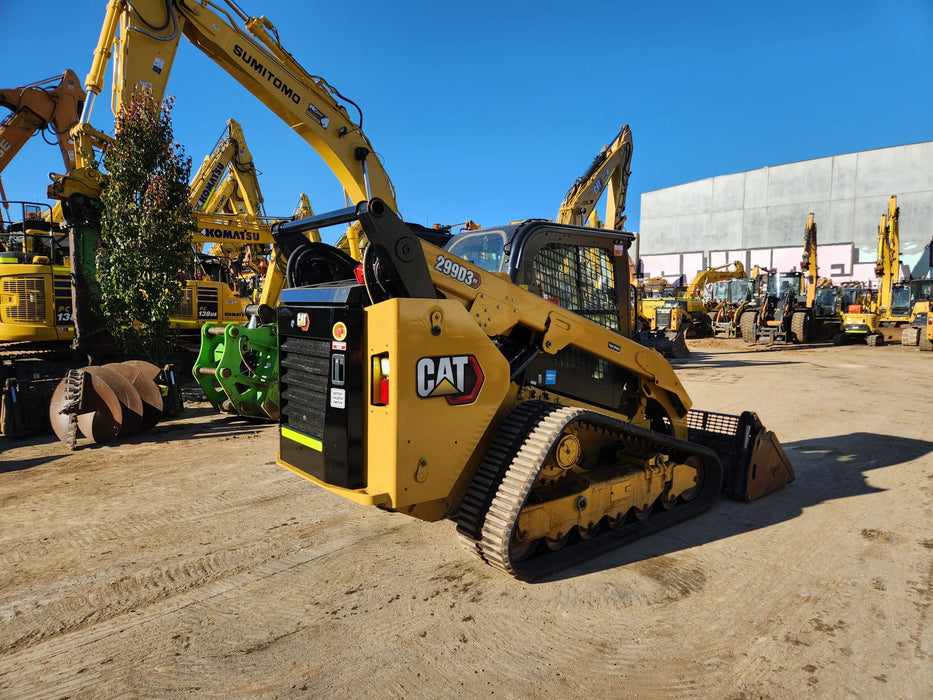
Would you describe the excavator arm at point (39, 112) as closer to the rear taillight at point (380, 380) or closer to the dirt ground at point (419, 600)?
the dirt ground at point (419, 600)

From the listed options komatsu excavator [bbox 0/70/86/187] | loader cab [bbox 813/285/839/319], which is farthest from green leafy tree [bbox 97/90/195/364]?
loader cab [bbox 813/285/839/319]

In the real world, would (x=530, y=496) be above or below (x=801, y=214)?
below

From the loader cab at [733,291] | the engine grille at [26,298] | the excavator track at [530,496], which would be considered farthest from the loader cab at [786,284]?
the engine grille at [26,298]

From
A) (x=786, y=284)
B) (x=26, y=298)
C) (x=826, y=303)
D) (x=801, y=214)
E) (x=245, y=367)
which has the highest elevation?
(x=801, y=214)

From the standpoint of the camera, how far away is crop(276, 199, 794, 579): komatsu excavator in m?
2.82

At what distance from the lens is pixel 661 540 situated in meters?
3.86

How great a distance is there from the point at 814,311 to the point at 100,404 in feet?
76.3

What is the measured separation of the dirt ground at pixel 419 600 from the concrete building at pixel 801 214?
35.5 meters

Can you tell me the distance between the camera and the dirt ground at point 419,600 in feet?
8.01

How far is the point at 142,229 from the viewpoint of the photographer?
818cm

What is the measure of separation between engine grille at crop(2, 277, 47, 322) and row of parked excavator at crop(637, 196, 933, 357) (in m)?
16.4

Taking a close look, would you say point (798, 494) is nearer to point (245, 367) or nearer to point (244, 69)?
point (245, 367)

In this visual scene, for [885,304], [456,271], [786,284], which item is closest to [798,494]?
[456,271]

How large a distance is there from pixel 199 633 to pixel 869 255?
51.8 m
